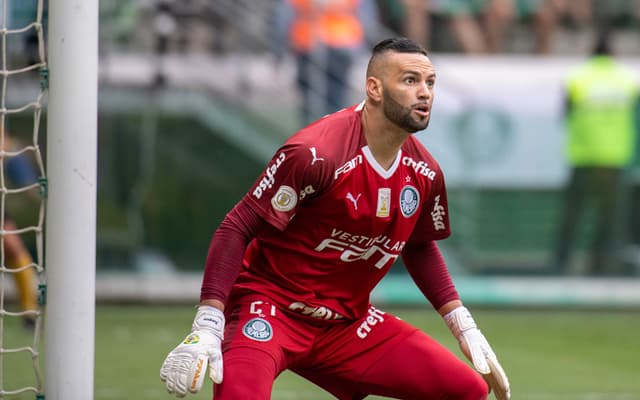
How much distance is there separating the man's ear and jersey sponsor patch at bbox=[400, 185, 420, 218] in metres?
0.38

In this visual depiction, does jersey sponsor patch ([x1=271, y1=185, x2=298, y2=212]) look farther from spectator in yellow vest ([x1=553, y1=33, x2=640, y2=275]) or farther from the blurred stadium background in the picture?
spectator in yellow vest ([x1=553, y1=33, x2=640, y2=275])

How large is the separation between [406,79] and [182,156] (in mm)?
7629

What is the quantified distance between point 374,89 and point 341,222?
0.55 metres

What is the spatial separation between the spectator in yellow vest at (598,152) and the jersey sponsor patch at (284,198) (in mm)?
8432

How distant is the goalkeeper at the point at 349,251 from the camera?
4.85 meters

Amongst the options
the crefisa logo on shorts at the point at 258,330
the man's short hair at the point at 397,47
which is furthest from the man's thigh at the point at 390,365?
the man's short hair at the point at 397,47

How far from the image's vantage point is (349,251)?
5137 millimetres

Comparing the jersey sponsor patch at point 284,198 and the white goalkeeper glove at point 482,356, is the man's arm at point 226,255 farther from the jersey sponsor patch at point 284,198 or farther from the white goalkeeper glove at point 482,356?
the white goalkeeper glove at point 482,356

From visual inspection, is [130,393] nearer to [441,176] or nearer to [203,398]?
[203,398]

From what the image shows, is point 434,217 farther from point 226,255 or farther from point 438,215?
point 226,255

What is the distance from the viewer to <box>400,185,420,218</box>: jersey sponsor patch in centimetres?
513

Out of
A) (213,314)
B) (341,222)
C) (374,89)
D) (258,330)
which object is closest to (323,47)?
(374,89)

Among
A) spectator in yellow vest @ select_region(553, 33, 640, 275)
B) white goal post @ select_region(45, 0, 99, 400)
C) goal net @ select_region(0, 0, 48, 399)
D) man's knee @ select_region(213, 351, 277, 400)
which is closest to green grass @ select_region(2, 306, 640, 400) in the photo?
goal net @ select_region(0, 0, 48, 399)

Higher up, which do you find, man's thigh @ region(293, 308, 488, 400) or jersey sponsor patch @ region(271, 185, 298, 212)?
jersey sponsor patch @ region(271, 185, 298, 212)
